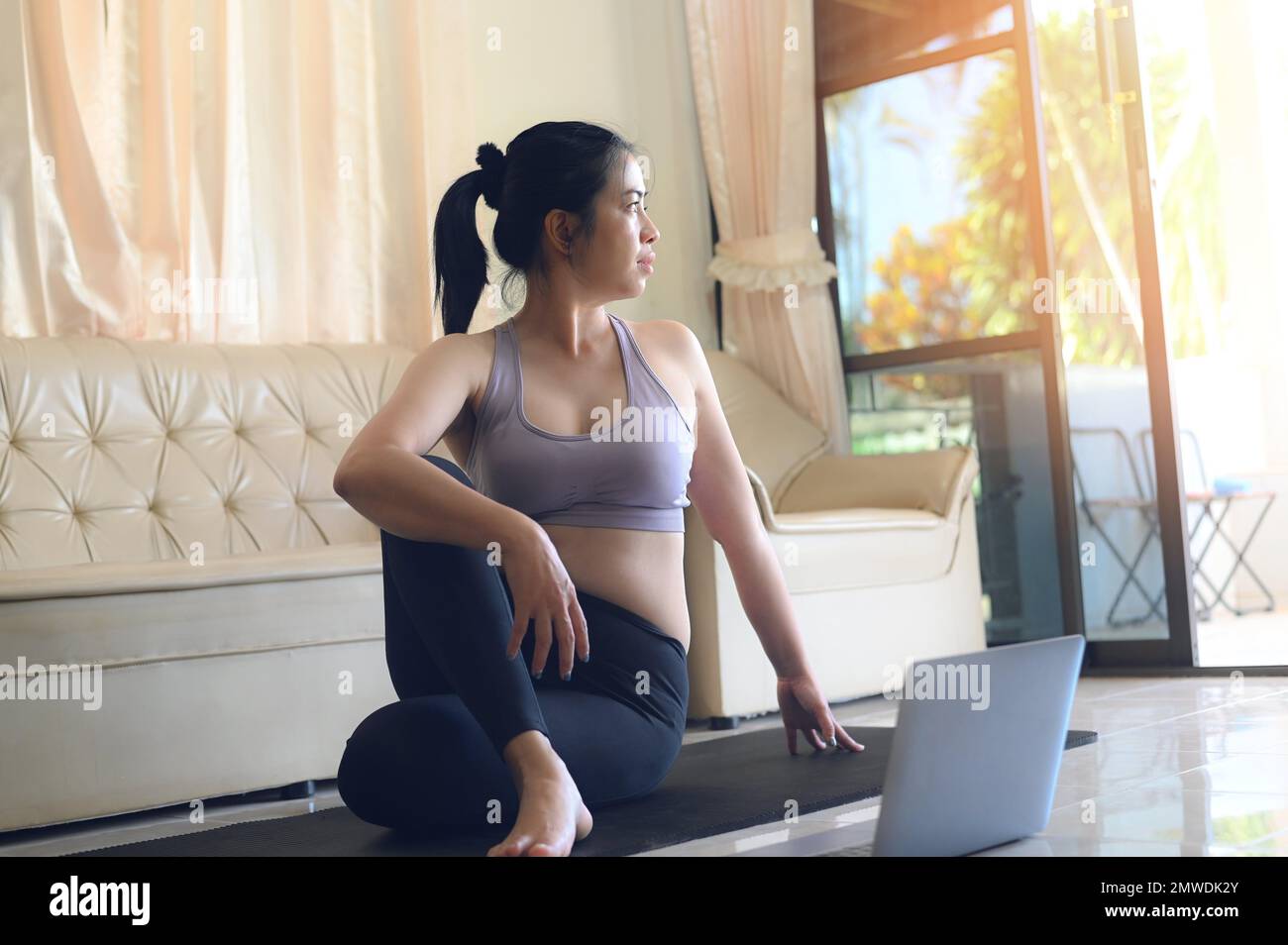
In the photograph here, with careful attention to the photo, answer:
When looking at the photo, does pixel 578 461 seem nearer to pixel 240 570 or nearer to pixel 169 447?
pixel 240 570

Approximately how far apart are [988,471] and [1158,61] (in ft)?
11.3

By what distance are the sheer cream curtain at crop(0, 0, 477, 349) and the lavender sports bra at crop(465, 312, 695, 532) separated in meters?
1.67

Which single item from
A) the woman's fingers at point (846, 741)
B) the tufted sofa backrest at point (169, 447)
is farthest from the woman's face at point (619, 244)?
the tufted sofa backrest at point (169, 447)

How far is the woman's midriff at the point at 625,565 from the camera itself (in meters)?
1.84

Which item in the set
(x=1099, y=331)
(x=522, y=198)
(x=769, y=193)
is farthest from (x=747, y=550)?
(x=769, y=193)

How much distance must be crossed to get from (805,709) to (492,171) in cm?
87

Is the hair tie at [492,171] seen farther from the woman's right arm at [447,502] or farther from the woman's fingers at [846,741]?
the woman's fingers at [846,741]

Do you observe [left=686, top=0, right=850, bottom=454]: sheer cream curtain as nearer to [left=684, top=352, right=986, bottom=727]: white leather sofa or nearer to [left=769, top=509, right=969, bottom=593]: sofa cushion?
[left=684, top=352, right=986, bottom=727]: white leather sofa

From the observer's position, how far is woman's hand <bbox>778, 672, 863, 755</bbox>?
200 centimetres

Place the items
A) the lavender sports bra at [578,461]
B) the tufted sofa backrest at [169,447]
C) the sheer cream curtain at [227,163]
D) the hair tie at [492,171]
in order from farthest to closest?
the sheer cream curtain at [227,163]
the tufted sofa backrest at [169,447]
the hair tie at [492,171]
the lavender sports bra at [578,461]

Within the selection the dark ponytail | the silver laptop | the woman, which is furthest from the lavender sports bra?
the silver laptop

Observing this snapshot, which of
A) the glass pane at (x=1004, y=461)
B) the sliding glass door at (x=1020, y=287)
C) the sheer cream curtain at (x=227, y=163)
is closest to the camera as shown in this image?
the sheer cream curtain at (x=227, y=163)

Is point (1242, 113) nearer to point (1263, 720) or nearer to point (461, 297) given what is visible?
point (1263, 720)

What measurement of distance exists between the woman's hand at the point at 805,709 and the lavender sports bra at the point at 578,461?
310 mm
